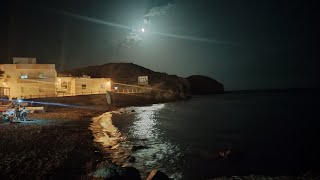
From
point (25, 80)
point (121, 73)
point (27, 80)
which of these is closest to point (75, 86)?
point (27, 80)

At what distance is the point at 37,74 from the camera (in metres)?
53.3

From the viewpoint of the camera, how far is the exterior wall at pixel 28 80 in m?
50.8

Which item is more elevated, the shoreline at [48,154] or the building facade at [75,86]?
the building facade at [75,86]

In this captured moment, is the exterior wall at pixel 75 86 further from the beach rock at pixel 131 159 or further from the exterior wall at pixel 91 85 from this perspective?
the beach rock at pixel 131 159

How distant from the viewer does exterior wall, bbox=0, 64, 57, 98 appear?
50781 mm

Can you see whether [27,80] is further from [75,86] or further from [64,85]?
[75,86]

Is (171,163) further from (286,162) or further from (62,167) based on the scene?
(286,162)

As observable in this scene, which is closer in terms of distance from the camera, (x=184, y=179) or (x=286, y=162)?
(x=184, y=179)

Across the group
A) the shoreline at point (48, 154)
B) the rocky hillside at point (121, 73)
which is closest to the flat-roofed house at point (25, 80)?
the shoreline at point (48, 154)

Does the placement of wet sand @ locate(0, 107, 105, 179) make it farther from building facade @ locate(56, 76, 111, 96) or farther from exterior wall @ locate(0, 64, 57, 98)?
building facade @ locate(56, 76, 111, 96)

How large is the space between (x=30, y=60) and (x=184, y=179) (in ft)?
176

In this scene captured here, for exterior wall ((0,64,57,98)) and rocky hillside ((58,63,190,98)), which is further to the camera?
rocky hillside ((58,63,190,98))

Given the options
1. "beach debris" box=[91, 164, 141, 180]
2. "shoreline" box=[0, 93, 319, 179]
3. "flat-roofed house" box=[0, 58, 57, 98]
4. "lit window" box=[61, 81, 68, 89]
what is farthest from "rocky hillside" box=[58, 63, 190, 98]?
"beach debris" box=[91, 164, 141, 180]

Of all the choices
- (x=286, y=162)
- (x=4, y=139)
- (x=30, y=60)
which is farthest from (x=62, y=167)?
(x=30, y=60)
